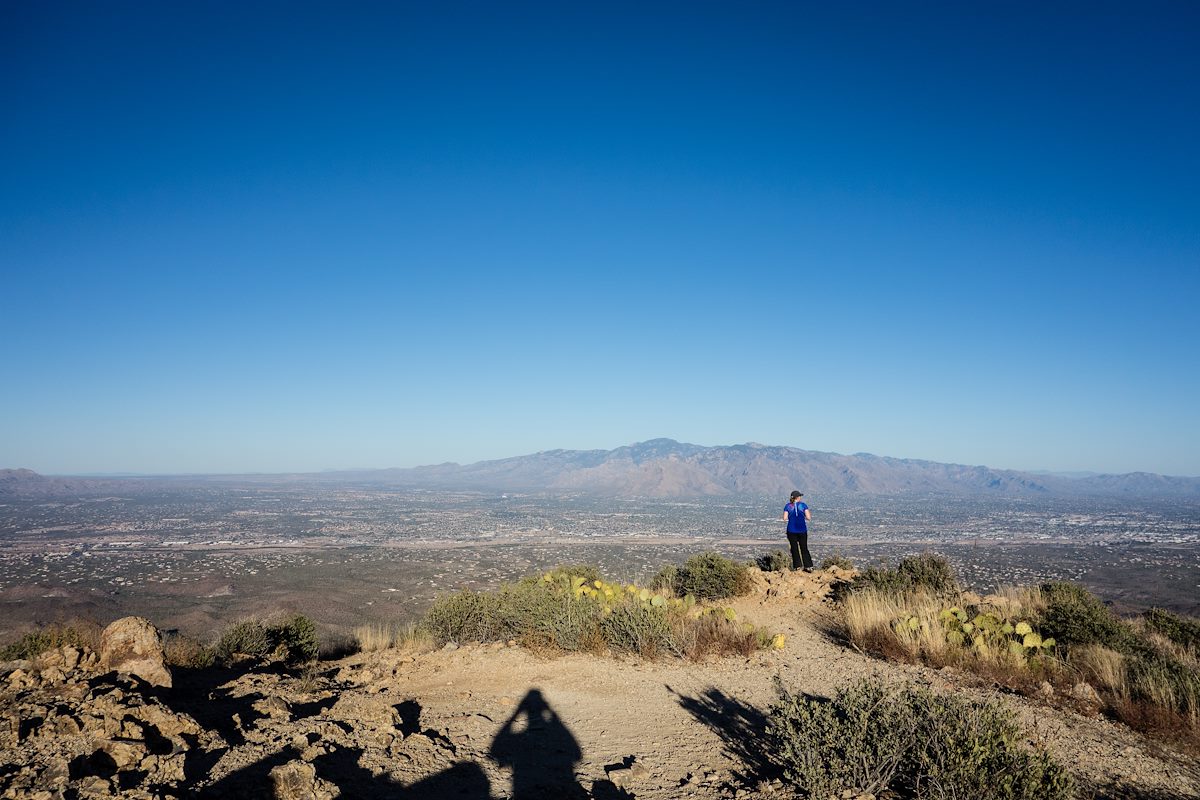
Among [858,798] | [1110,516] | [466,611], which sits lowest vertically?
[1110,516]

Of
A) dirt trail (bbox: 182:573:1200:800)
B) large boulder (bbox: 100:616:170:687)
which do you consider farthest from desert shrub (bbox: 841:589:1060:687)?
large boulder (bbox: 100:616:170:687)

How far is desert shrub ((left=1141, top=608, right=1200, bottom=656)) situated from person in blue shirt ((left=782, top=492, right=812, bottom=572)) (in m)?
6.10

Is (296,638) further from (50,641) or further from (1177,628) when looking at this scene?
(1177,628)

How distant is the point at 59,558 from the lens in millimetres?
42312

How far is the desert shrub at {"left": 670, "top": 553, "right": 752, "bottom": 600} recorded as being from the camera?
1409 centimetres

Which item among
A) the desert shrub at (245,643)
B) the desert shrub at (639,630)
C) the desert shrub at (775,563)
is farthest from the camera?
the desert shrub at (775,563)

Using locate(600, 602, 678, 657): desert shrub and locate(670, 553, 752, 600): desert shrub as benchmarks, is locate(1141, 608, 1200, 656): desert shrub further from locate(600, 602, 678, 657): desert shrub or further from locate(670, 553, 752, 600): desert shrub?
locate(600, 602, 678, 657): desert shrub

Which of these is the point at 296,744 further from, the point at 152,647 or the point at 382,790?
the point at 152,647

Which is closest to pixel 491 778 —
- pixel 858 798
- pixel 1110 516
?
pixel 858 798

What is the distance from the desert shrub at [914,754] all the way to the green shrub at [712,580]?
29.6 feet

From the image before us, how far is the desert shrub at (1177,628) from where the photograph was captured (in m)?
9.31

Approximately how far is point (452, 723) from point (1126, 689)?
722 cm

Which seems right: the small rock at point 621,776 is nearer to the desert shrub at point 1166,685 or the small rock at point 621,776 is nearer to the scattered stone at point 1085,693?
the scattered stone at point 1085,693

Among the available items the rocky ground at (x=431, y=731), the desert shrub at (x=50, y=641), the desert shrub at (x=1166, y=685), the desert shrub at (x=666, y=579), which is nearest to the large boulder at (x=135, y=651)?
the rocky ground at (x=431, y=731)
